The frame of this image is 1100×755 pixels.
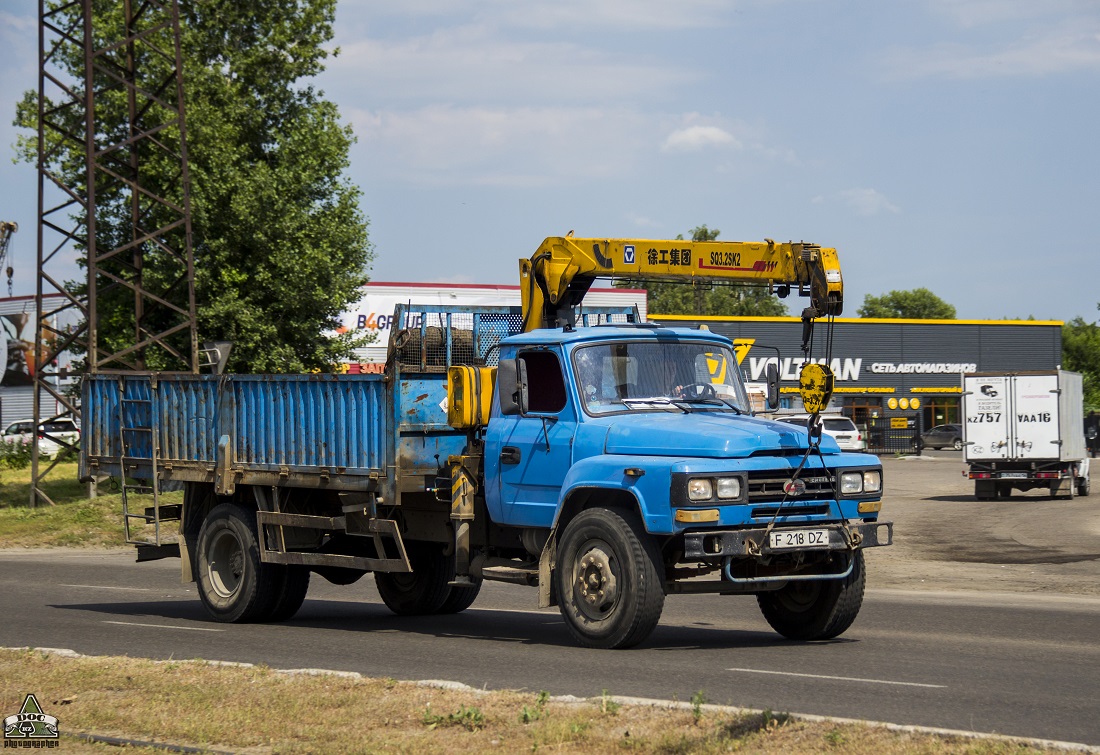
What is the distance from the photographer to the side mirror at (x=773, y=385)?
11.8 meters

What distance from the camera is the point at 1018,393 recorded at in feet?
121

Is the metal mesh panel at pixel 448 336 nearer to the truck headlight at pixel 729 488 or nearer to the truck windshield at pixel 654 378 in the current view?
the truck windshield at pixel 654 378

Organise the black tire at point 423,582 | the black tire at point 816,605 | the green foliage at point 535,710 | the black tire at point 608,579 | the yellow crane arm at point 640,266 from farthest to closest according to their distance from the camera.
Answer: the black tire at point 423,582 < the yellow crane arm at point 640,266 < the black tire at point 816,605 < the black tire at point 608,579 < the green foliage at point 535,710

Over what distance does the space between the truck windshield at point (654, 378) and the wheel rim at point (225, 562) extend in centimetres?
445

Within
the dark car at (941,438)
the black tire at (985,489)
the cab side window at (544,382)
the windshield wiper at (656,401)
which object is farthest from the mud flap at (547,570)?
the dark car at (941,438)

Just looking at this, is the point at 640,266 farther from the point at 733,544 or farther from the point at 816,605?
the point at 733,544

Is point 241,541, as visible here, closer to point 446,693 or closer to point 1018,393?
point 446,693

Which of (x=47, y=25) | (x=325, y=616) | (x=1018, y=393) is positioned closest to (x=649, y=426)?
(x=325, y=616)

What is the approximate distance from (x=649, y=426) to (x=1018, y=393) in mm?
28614

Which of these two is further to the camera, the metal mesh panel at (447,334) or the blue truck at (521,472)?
the metal mesh panel at (447,334)

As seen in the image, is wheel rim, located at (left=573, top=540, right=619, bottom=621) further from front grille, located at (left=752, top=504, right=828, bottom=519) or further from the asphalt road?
front grille, located at (left=752, top=504, right=828, bottom=519)

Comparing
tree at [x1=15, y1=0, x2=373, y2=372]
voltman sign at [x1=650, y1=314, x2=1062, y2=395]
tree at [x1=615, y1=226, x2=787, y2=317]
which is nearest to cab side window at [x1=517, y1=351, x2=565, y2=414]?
tree at [x1=15, y1=0, x2=373, y2=372]

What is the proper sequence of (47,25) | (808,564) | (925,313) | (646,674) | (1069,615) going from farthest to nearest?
(925,313) → (47,25) → (1069,615) → (808,564) → (646,674)

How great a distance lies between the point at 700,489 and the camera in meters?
10.1
